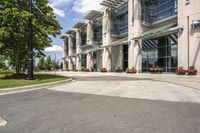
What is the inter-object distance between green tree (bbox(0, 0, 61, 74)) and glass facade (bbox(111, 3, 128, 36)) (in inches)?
1031

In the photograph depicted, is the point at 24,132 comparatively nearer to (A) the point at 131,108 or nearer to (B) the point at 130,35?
(A) the point at 131,108

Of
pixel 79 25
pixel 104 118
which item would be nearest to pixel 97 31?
pixel 79 25

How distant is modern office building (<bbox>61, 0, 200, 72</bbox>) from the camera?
27547 millimetres

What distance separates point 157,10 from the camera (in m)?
38.5

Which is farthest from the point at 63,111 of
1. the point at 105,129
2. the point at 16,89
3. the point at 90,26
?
the point at 90,26

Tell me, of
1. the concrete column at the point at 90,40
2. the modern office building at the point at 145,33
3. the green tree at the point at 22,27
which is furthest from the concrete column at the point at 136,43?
the concrete column at the point at 90,40

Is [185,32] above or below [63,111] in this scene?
above

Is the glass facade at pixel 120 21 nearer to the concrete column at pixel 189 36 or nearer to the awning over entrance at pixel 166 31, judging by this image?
the awning over entrance at pixel 166 31

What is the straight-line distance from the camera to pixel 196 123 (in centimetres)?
546

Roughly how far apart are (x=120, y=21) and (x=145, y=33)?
1392cm

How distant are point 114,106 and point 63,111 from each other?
1.85 metres

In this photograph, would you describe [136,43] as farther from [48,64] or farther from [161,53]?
[48,64]

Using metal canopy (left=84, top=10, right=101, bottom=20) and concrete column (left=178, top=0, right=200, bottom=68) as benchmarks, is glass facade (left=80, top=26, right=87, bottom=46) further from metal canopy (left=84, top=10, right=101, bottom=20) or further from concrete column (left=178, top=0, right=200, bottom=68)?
concrete column (left=178, top=0, right=200, bottom=68)

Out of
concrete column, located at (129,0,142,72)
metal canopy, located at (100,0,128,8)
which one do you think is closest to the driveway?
concrete column, located at (129,0,142,72)
